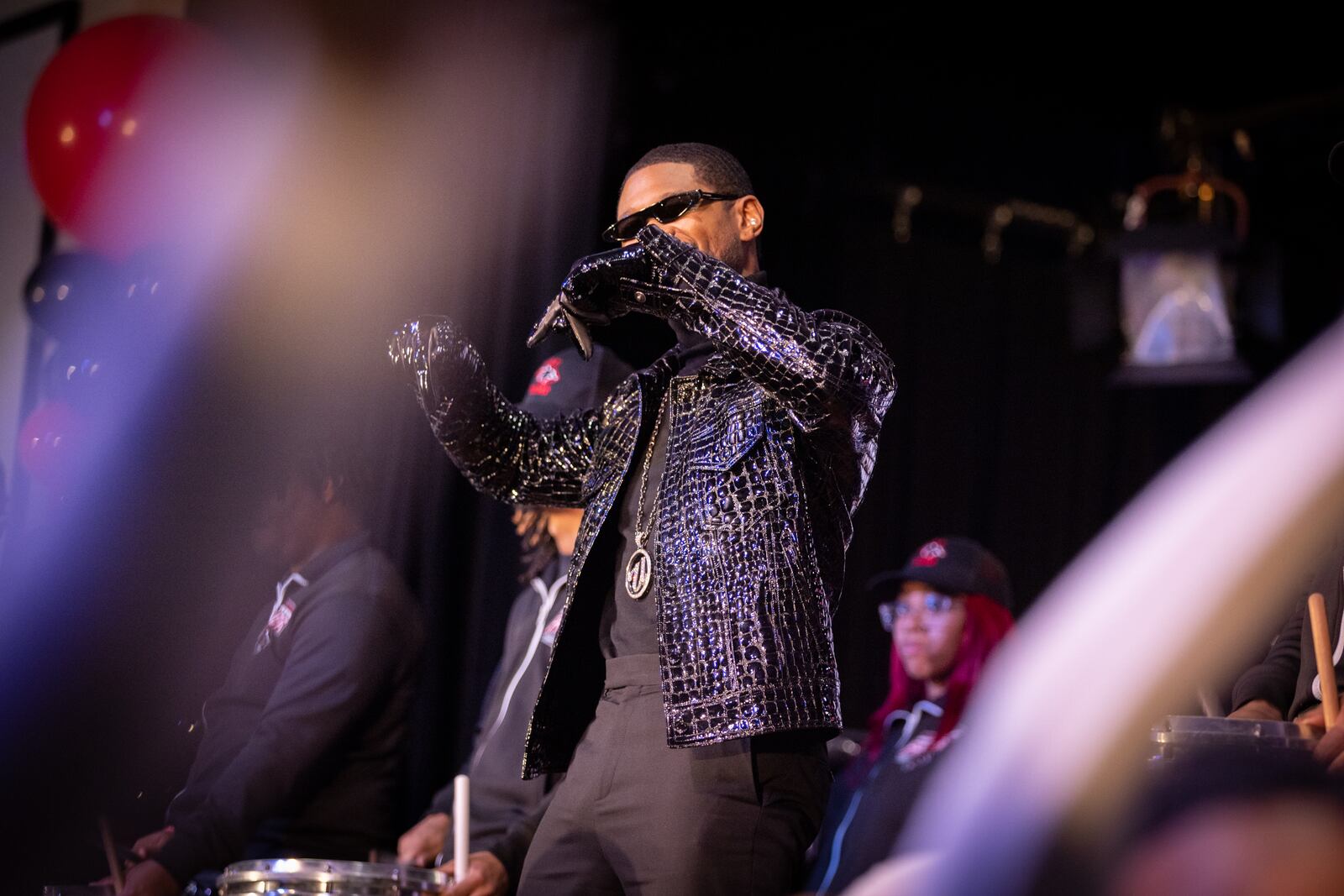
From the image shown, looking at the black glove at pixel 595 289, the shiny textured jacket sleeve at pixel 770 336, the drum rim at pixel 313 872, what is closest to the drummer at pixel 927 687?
the drum rim at pixel 313 872

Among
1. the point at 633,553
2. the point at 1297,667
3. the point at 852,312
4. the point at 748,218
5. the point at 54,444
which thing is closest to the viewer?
the point at 633,553

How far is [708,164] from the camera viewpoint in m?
2.40

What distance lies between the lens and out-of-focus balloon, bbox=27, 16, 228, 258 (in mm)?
4168

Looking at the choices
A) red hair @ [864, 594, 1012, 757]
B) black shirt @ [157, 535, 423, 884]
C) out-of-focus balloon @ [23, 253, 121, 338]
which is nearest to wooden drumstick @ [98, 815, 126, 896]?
black shirt @ [157, 535, 423, 884]

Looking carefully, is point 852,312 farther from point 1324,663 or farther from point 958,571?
point 1324,663

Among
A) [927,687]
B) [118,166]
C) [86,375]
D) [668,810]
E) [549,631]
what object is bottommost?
[927,687]

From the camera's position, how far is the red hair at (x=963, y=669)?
4645 millimetres

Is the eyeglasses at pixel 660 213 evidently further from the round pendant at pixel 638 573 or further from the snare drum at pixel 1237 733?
the snare drum at pixel 1237 733

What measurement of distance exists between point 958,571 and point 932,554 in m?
0.12

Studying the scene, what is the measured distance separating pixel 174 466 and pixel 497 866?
1155 mm

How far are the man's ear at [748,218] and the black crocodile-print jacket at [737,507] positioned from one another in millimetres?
231

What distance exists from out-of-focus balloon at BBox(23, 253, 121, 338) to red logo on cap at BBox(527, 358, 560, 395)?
4.83ft

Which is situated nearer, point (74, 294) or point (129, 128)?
point (129, 128)

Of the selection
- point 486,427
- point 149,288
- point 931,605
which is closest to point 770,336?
point 486,427
